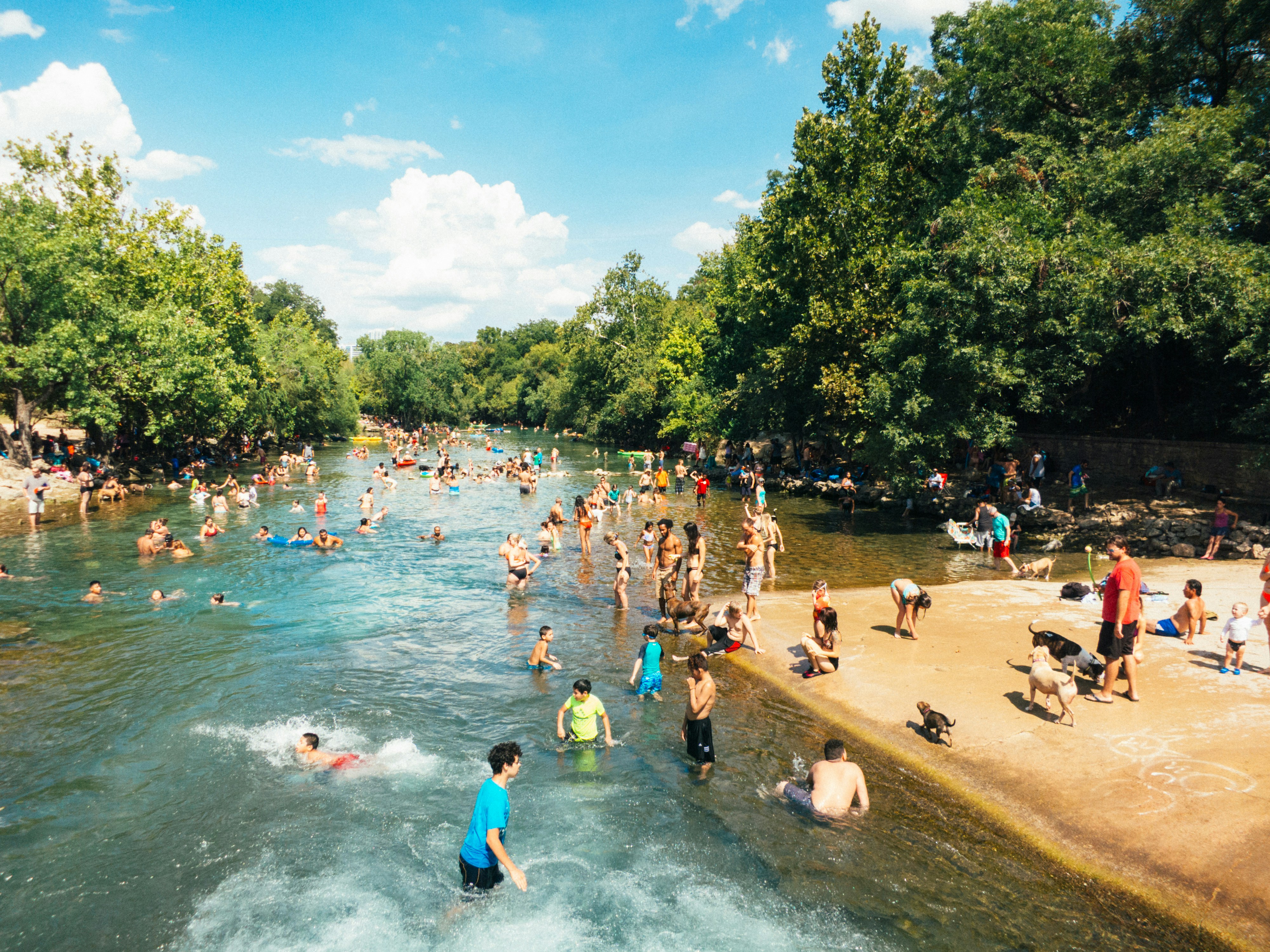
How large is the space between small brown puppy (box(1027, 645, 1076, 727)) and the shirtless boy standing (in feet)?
11.8

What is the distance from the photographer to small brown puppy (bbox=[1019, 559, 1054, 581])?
61.7 ft

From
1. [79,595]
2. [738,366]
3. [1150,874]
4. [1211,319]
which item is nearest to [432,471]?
[738,366]

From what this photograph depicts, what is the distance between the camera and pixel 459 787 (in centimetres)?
1018

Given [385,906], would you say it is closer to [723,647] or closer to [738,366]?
[723,647]

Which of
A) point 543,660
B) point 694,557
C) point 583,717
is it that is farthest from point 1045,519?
point 583,717

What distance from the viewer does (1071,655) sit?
11.0m

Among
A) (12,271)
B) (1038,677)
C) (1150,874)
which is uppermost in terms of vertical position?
(12,271)

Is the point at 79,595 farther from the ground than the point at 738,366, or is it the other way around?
the point at 738,366

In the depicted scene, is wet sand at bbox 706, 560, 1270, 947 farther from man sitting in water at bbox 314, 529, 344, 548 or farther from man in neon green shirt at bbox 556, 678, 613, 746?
man sitting in water at bbox 314, 529, 344, 548

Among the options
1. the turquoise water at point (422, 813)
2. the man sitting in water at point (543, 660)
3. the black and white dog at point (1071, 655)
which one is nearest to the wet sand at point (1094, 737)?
the black and white dog at point (1071, 655)

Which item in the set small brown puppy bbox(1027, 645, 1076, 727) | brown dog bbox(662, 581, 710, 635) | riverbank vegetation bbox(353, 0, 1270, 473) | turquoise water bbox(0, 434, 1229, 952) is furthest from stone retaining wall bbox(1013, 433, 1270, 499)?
turquoise water bbox(0, 434, 1229, 952)

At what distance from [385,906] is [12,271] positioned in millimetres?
37945

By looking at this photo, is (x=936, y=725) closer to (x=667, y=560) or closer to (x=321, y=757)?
(x=667, y=560)

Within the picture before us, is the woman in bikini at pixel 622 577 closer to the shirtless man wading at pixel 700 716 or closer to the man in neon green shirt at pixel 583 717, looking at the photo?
the man in neon green shirt at pixel 583 717
